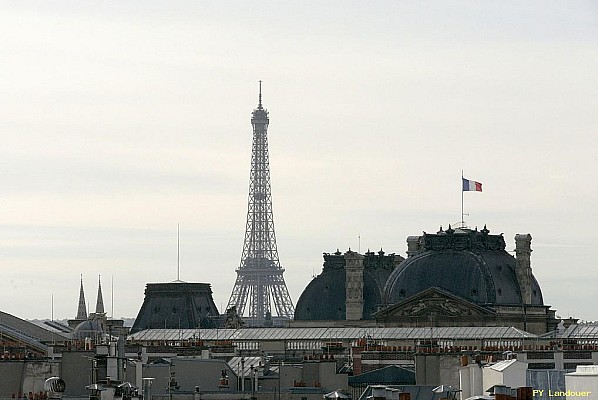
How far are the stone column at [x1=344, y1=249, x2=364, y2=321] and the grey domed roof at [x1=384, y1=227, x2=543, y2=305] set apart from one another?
15878mm

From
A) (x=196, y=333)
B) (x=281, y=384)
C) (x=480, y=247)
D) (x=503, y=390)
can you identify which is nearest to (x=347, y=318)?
(x=480, y=247)

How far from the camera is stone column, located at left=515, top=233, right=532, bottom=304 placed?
578 ft

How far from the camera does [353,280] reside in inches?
7702

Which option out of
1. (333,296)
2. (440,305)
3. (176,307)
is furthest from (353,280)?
(440,305)

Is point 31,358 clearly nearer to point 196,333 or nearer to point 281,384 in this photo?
point 281,384

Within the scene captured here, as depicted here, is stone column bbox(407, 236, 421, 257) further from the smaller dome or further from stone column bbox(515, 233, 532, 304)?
the smaller dome

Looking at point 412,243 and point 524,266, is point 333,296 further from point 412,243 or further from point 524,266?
point 524,266

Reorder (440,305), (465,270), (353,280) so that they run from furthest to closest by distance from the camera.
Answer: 1. (353,280)
2. (465,270)
3. (440,305)

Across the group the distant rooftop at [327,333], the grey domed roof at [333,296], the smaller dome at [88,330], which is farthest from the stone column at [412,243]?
the smaller dome at [88,330]

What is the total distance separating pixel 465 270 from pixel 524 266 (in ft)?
16.2

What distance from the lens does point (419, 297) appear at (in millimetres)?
171125

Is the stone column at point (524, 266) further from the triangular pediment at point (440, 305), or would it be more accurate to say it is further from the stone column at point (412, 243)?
the stone column at point (412, 243)

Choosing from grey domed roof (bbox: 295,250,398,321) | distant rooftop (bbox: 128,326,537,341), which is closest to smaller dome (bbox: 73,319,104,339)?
distant rooftop (bbox: 128,326,537,341)

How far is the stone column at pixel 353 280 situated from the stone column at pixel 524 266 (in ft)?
58.3
